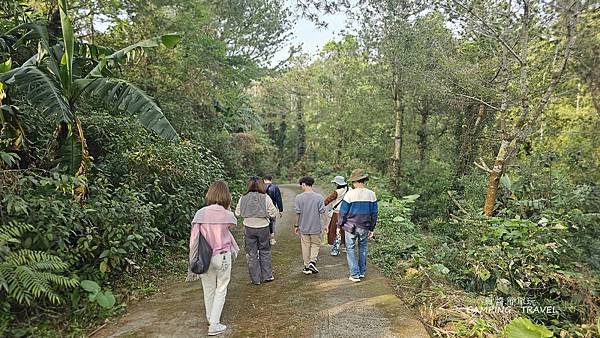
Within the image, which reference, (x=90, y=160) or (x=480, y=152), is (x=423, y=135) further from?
(x=90, y=160)

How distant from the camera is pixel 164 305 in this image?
5145mm

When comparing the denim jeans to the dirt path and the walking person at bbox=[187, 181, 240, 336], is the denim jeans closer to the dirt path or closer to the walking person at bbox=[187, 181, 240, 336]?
the dirt path

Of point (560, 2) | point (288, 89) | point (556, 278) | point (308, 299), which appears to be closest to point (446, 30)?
point (560, 2)

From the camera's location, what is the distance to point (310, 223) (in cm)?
620

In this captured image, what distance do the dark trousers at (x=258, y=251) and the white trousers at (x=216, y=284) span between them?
1297 millimetres

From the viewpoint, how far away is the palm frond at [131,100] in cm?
579

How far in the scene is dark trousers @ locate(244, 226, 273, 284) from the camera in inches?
226

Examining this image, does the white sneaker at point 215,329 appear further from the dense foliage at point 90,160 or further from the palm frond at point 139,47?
the palm frond at point 139,47

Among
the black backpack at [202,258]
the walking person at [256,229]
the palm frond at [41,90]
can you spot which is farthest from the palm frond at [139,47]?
the black backpack at [202,258]

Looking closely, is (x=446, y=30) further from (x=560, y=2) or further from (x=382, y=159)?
(x=382, y=159)

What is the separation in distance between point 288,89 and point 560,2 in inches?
950

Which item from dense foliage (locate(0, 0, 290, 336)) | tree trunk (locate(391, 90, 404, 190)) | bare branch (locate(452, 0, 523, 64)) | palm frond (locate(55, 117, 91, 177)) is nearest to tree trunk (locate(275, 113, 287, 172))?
tree trunk (locate(391, 90, 404, 190))

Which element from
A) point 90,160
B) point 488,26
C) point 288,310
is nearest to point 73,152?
point 90,160

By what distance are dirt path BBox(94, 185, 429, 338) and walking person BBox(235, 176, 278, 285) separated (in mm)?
243
